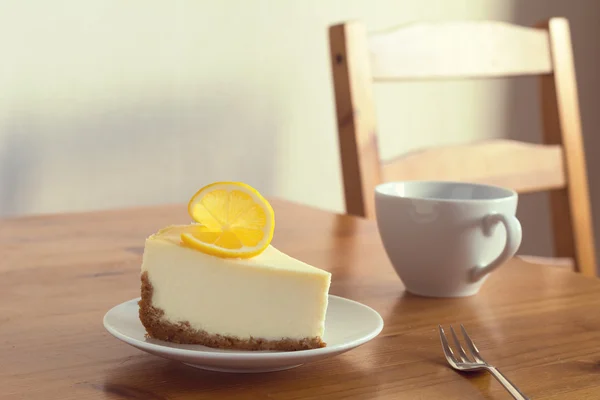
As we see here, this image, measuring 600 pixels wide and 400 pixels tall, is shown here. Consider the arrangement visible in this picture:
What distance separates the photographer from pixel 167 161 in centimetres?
168

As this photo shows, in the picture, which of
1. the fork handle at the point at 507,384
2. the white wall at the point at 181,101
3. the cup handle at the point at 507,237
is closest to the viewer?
the fork handle at the point at 507,384

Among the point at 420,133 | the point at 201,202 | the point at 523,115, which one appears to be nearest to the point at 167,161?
the point at 420,133

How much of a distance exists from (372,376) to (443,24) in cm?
87

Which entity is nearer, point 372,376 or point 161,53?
point 372,376

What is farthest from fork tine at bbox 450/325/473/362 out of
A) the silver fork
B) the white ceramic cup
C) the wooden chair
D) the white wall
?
the white wall

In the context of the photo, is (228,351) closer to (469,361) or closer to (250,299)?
(250,299)

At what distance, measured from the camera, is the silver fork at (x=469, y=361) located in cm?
49

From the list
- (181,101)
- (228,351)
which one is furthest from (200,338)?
(181,101)

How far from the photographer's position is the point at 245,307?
0.54m

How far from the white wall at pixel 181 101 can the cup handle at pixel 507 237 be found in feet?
3.41

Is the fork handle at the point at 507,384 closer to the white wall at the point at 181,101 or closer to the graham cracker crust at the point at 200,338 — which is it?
the graham cracker crust at the point at 200,338

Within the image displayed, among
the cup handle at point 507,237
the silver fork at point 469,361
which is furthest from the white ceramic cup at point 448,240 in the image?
the silver fork at point 469,361

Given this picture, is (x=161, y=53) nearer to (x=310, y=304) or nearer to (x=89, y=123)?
(x=89, y=123)

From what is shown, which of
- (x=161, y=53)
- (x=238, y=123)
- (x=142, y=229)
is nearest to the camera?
(x=142, y=229)
